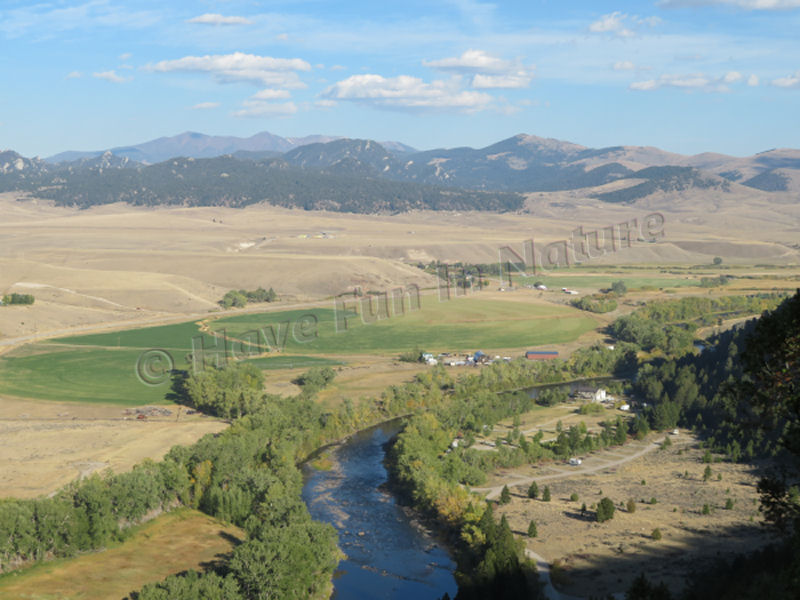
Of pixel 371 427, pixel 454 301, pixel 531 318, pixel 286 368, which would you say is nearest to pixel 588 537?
pixel 371 427

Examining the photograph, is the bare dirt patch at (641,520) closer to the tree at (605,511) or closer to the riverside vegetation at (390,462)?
the tree at (605,511)

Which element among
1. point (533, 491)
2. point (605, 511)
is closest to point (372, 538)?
point (533, 491)

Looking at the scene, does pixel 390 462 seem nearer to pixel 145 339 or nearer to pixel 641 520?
pixel 641 520

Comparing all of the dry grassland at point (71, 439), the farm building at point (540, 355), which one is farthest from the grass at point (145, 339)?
the farm building at point (540, 355)

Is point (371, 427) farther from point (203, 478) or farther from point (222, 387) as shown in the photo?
point (203, 478)

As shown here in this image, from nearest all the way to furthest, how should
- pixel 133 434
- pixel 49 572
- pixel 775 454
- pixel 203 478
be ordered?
pixel 49 572
pixel 203 478
pixel 775 454
pixel 133 434

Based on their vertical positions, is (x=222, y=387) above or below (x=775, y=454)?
above
